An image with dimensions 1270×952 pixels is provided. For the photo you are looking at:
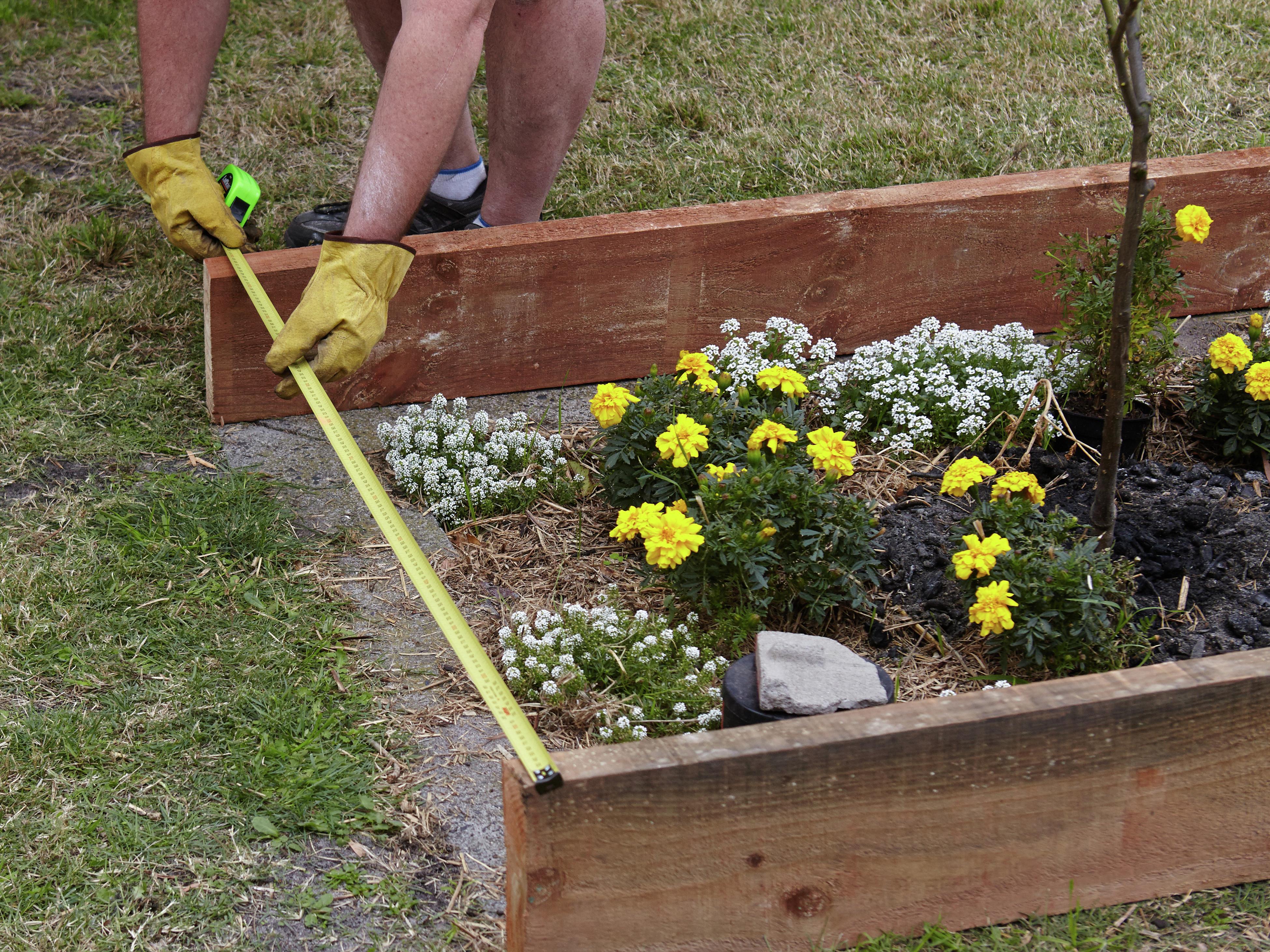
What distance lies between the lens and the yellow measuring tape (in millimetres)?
1511

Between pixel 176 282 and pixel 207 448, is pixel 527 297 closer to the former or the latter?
pixel 207 448

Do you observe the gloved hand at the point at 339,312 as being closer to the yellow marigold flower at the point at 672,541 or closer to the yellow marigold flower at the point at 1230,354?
the yellow marigold flower at the point at 672,541

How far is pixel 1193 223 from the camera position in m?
2.53

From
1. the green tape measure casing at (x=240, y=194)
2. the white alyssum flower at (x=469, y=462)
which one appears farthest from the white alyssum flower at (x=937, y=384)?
the green tape measure casing at (x=240, y=194)

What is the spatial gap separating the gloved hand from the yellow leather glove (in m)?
0.48

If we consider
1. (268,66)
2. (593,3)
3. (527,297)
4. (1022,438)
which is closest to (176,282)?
(527,297)

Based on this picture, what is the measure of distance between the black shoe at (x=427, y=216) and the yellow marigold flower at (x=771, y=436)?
1482 millimetres

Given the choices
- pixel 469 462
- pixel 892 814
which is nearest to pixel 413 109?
pixel 469 462

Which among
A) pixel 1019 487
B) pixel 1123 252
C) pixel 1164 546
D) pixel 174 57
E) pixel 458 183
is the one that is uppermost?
pixel 174 57

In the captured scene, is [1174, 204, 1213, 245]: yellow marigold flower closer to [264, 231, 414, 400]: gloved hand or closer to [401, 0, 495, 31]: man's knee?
[401, 0, 495, 31]: man's knee

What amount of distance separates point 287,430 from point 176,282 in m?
0.84

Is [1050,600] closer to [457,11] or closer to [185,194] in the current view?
[457,11]

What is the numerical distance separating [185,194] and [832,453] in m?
1.63

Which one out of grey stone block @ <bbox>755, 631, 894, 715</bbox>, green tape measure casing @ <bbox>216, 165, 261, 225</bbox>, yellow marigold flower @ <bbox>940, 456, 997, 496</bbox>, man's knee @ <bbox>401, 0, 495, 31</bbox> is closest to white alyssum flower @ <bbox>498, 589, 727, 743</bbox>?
grey stone block @ <bbox>755, 631, 894, 715</bbox>
